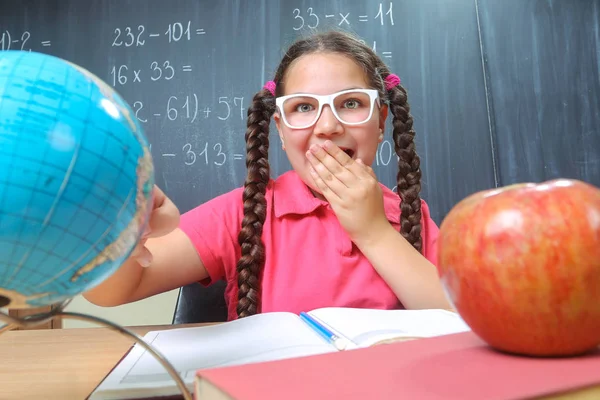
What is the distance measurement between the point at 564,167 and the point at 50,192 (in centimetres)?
214

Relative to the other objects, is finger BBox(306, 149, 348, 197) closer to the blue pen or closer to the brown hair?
the brown hair

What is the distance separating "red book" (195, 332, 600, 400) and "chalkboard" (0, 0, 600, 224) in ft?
5.61

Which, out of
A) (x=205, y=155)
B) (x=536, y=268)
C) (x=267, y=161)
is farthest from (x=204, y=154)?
(x=536, y=268)

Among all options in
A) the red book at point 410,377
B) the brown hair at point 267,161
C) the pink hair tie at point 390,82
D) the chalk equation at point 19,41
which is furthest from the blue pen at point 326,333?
the chalk equation at point 19,41

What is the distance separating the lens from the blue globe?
1.07 ft

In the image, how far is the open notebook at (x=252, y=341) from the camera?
43 cm

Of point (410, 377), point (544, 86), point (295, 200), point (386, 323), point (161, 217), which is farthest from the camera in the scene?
point (544, 86)

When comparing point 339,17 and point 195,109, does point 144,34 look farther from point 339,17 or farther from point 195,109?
point 339,17

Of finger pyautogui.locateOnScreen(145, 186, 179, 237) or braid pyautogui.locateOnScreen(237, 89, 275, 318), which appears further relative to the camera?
braid pyautogui.locateOnScreen(237, 89, 275, 318)

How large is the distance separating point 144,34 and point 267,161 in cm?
133

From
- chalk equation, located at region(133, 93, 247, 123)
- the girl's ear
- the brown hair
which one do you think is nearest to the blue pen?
the brown hair

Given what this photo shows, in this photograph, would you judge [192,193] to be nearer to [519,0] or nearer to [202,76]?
[202,76]

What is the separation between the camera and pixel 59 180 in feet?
1.10

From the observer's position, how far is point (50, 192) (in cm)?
33
